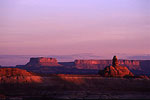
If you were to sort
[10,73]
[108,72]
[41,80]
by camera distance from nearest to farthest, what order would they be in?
[41,80], [10,73], [108,72]

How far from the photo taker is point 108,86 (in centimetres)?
6231

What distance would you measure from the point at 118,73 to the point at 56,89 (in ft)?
78.1

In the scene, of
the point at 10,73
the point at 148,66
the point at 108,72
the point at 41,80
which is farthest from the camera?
the point at 148,66

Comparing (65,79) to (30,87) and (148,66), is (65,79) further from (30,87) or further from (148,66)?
(148,66)

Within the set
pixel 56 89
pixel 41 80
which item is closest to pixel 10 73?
pixel 41 80

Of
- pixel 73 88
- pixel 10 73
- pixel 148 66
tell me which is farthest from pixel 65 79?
pixel 148 66

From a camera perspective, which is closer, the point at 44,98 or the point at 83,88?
the point at 44,98

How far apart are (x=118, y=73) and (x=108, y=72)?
8.81 ft

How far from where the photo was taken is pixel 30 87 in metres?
57.8

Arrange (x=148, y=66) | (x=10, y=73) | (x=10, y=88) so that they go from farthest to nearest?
(x=148, y=66)
(x=10, y=73)
(x=10, y=88)

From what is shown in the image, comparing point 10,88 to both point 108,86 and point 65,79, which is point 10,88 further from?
point 108,86

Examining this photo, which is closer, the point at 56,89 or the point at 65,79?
the point at 56,89

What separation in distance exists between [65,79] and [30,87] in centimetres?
830

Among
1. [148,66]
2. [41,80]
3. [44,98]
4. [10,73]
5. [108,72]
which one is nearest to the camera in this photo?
[44,98]
